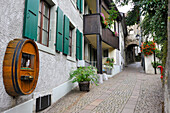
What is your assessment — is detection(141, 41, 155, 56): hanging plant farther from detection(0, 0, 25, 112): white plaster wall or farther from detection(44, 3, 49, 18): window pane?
detection(0, 0, 25, 112): white plaster wall

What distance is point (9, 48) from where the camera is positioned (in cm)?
245

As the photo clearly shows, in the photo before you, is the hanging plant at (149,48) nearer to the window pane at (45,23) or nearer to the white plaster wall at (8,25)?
the window pane at (45,23)

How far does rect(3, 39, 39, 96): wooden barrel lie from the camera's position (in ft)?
7.53

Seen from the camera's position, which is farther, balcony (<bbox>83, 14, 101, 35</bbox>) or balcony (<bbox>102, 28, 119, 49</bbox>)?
balcony (<bbox>102, 28, 119, 49</bbox>)

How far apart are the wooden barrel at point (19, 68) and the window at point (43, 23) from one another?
1.16 m

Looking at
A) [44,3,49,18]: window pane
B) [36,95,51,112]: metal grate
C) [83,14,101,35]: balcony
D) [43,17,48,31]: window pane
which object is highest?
[83,14,101,35]: balcony

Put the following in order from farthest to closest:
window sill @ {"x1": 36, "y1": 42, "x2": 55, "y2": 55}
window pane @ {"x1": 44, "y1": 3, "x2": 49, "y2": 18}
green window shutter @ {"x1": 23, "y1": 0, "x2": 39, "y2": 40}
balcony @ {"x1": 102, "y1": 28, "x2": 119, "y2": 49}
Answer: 1. balcony @ {"x1": 102, "y1": 28, "x2": 119, "y2": 49}
2. window pane @ {"x1": 44, "y1": 3, "x2": 49, "y2": 18}
3. window sill @ {"x1": 36, "y1": 42, "x2": 55, "y2": 55}
4. green window shutter @ {"x1": 23, "y1": 0, "x2": 39, "y2": 40}

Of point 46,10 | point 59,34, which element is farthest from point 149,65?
point 46,10

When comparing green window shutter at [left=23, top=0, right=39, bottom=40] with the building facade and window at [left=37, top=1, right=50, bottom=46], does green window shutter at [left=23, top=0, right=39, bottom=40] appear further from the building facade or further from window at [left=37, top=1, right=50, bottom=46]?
window at [left=37, top=1, right=50, bottom=46]

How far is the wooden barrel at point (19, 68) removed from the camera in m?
2.29

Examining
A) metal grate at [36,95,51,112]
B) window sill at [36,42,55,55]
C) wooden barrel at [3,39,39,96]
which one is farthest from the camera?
window sill at [36,42,55,55]

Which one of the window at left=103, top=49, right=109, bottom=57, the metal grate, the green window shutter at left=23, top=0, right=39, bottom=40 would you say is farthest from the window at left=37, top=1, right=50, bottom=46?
the window at left=103, top=49, right=109, bottom=57

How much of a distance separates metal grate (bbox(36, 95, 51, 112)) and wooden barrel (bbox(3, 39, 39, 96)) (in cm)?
91

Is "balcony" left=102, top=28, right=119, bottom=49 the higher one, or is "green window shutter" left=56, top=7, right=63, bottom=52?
"balcony" left=102, top=28, right=119, bottom=49
